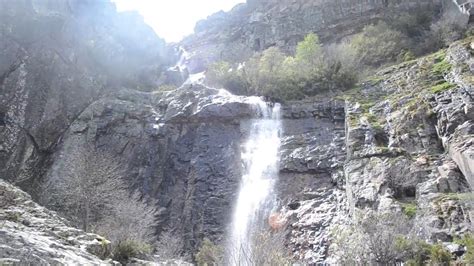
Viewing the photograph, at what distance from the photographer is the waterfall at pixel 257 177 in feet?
85.4

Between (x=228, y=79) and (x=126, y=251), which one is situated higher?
(x=228, y=79)

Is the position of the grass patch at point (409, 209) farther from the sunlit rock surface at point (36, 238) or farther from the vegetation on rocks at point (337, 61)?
the vegetation on rocks at point (337, 61)

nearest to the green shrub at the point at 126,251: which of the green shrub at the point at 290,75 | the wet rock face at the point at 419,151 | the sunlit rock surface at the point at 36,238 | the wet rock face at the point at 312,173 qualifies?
the sunlit rock surface at the point at 36,238

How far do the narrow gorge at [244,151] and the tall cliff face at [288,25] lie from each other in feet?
21.1

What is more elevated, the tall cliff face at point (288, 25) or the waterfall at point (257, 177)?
the tall cliff face at point (288, 25)

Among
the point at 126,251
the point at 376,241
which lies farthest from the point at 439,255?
the point at 126,251

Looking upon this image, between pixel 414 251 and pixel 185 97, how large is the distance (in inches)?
936

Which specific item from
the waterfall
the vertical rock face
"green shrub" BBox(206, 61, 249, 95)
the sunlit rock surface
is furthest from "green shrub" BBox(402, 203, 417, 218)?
the vertical rock face

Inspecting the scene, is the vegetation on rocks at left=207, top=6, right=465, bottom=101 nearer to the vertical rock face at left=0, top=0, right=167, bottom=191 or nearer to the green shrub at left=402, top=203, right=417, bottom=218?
the vertical rock face at left=0, top=0, right=167, bottom=191

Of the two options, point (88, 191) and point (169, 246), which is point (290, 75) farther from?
point (88, 191)

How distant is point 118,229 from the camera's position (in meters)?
22.3

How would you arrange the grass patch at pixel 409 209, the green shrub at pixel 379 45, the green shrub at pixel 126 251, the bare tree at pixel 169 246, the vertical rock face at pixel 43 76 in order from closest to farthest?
the green shrub at pixel 126 251 → the grass patch at pixel 409 209 → the bare tree at pixel 169 246 → the vertical rock face at pixel 43 76 → the green shrub at pixel 379 45

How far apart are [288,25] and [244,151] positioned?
32.0 metres

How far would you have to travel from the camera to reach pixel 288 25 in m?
58.7
